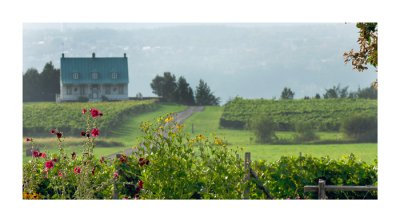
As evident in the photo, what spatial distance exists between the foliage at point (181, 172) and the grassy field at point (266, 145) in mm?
2975

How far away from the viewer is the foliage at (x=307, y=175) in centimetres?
714

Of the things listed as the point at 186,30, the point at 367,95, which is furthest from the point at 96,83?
the point at 367,95

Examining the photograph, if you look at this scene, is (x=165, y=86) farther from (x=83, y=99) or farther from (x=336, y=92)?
(x=336, y=92)

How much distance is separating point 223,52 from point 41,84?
2.87m

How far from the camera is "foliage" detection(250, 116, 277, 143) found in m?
10.3

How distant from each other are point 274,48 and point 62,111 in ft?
11.8

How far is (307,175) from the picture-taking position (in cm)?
716

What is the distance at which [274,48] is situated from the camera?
10484 millimetres

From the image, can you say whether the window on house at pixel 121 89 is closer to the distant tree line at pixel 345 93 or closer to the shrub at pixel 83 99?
the shrub at pixel 83 99

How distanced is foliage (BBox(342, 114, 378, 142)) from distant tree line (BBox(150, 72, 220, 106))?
2405 millimetres

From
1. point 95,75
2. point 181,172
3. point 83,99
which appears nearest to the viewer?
point 181,172

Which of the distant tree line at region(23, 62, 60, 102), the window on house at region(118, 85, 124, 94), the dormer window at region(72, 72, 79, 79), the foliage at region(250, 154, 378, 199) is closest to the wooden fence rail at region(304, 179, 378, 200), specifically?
the foliage at region(250, 154, 378, 199)

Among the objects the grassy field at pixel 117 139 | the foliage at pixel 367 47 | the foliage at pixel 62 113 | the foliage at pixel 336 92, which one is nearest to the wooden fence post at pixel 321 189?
the foliage at pixel 367 47

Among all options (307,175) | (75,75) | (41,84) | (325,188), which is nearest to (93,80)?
(75,75)
